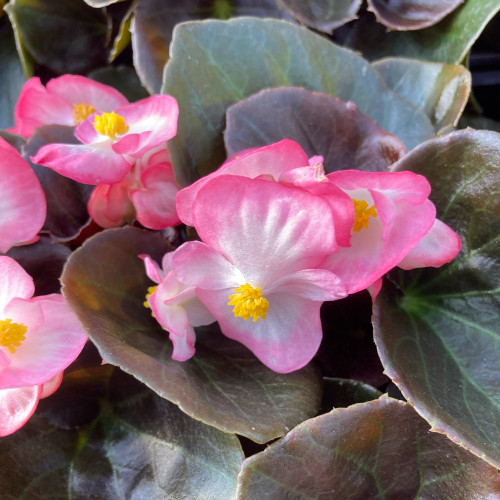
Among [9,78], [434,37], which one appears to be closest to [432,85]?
[434,37]

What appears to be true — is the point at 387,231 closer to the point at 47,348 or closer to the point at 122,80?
the point at 47,348

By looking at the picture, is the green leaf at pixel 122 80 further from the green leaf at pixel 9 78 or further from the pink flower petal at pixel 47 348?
the pink flower petal at pixel 47 348

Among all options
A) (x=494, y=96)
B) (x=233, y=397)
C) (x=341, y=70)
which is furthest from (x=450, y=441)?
(x=494, y=96)

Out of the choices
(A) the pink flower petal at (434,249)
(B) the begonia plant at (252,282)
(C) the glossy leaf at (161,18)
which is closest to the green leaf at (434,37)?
(B) the begonia plant at (252,282)

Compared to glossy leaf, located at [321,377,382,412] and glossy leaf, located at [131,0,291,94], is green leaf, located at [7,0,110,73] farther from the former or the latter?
glossy leaf, located at [321,377,382,412]

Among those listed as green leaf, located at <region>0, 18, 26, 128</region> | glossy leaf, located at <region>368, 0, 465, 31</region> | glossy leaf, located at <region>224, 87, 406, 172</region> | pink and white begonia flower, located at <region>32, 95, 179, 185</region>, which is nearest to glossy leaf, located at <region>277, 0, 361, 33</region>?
glossy leaf, located at <region>368, 0, 465, 31</region>

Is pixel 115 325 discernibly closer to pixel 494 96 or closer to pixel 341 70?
pixel 341 70
